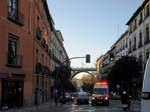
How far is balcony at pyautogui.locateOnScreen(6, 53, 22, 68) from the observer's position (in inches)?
790

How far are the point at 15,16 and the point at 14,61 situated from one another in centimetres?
389

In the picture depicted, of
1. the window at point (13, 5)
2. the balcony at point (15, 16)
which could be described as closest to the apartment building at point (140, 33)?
the balcony at point (15, 16)

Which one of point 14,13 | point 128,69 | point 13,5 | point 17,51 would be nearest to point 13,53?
point 17,51

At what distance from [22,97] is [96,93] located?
10.8 meters

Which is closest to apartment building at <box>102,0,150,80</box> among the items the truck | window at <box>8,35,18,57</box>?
the truck

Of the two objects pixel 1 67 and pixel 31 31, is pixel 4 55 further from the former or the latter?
pixel 31 31

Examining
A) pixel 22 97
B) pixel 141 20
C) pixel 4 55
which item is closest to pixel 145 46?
pixel 141 20

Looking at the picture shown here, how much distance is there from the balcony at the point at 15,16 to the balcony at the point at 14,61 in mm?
3016

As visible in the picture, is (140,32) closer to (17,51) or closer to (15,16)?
(17,51)

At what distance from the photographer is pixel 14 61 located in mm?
21094

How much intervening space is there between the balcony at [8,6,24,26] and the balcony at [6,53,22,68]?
302 cm

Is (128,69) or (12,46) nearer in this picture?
(12,46)

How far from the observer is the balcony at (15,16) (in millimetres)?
20103

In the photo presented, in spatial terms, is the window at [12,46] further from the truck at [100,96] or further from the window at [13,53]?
the truck at [100,96]
